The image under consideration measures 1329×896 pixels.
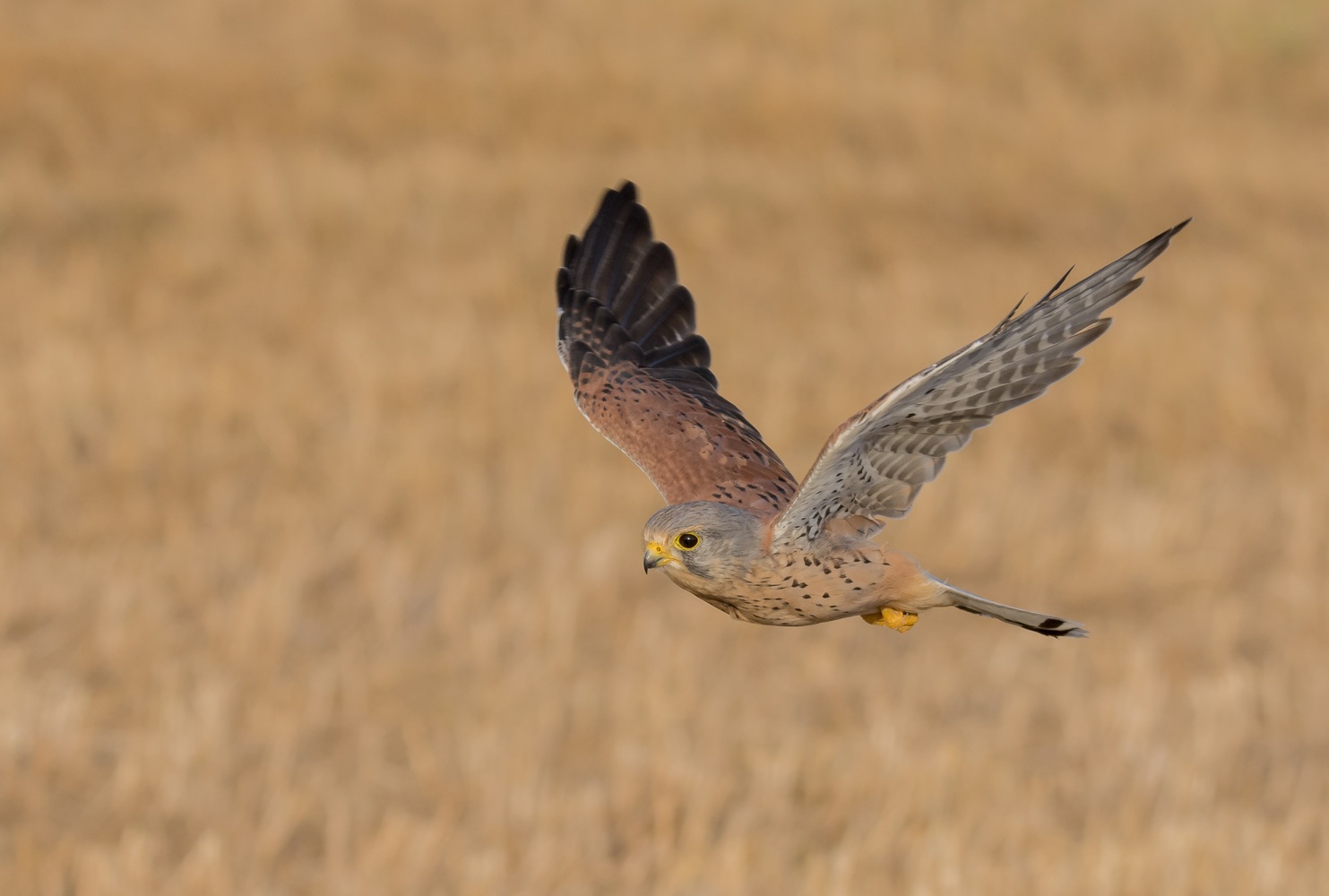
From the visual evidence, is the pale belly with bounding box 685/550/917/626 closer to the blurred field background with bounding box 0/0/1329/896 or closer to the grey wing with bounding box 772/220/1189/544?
the grey wing with bounding box 772/220/1189/544


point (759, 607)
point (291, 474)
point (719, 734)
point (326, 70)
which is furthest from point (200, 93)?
point (759, 607)

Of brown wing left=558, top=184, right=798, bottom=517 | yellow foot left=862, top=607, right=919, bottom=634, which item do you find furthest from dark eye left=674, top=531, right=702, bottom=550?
brown wing left=558, top=184, right=798, bottom=517

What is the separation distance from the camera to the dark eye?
1.39m

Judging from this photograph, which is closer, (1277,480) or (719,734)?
(719,734)

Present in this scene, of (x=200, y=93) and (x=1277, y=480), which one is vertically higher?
(x=200, y=93)

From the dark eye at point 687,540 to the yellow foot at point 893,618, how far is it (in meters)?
0.16

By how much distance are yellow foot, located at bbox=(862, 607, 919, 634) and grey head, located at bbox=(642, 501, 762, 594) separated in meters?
0.12

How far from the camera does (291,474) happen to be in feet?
37.9

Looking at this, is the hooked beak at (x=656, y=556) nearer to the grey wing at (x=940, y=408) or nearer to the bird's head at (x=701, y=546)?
the bird's head at (x=701, y=546)

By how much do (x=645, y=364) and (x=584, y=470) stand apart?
9312mm

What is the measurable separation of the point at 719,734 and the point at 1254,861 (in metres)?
3.02

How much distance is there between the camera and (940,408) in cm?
146

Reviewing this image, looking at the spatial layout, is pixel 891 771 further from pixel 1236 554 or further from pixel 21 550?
pixel 21 550

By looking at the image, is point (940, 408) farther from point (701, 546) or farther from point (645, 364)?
point (645, 364)
